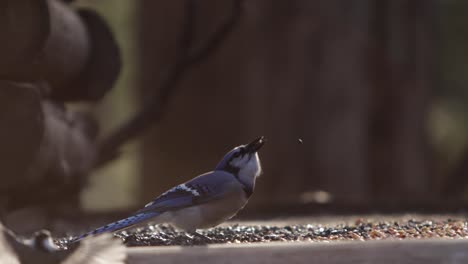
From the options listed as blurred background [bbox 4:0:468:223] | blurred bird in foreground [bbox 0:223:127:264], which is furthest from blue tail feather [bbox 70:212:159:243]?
blurred background [bbox 4:0:468:223]

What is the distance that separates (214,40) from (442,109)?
38.3ft

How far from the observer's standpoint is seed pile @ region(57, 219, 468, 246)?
3.91 m

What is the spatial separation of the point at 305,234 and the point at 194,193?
714 mm

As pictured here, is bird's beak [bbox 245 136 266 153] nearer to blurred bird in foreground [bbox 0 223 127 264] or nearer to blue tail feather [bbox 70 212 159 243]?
blue tail feather [bbox 70 212 159 243]

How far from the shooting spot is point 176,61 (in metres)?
8.59

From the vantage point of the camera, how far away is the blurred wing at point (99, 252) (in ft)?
10.6

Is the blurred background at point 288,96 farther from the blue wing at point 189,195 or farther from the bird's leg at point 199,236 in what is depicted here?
the bird's leg at point 199,236

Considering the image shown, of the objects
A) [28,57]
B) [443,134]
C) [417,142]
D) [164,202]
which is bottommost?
[443,134]

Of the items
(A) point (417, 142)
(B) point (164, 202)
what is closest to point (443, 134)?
(A) point (417, 142)

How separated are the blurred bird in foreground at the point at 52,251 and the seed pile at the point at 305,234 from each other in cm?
38

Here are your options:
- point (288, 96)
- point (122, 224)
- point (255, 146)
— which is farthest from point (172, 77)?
point (122, 224)

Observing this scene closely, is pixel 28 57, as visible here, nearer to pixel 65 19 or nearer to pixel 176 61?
pixel 65 19

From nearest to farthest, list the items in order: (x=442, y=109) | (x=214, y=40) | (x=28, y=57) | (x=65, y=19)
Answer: (x=28, y=57), (x=65, y=19), (x=214, y=40), (x=442, y=109)

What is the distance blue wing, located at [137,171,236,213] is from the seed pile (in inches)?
5.2
